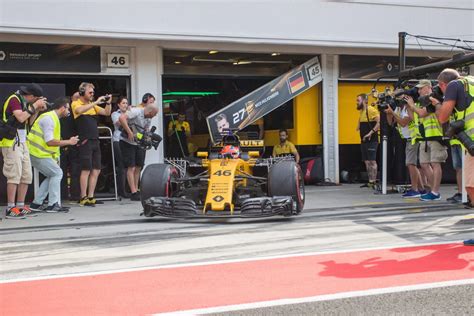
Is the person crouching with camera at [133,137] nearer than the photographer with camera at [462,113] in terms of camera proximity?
No

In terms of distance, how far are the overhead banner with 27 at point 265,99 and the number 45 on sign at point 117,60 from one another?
2.22m

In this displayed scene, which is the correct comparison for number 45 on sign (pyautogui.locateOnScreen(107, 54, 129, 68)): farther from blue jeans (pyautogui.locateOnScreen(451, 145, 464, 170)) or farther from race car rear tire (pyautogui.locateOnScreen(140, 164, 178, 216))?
blue jeans (pyautogui.locateOnScreen(451, 145, 464, 170))

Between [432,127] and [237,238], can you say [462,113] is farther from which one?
[432,127]

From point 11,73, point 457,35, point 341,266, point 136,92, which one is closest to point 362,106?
point 457,35

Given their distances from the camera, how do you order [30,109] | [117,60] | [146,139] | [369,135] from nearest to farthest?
[30,109]
[146,139]
[117,60]
[369,135]

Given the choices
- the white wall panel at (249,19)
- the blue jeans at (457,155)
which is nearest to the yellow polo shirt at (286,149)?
the white wall panel at (249,19)

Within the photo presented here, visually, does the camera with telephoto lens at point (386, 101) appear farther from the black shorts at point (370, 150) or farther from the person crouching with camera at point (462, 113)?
the person crouching with camera at point (462, 113)

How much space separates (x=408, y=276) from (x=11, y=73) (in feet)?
30.5

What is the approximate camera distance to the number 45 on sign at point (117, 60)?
1314cm

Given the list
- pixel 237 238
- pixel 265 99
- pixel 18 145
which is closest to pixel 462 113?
pixel 237 238

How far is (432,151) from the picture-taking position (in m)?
11.1

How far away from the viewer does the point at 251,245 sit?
7.22 metres

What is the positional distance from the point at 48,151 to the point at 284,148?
19.2 feet

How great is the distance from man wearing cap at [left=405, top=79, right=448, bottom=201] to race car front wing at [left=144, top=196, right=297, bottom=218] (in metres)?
3.42
